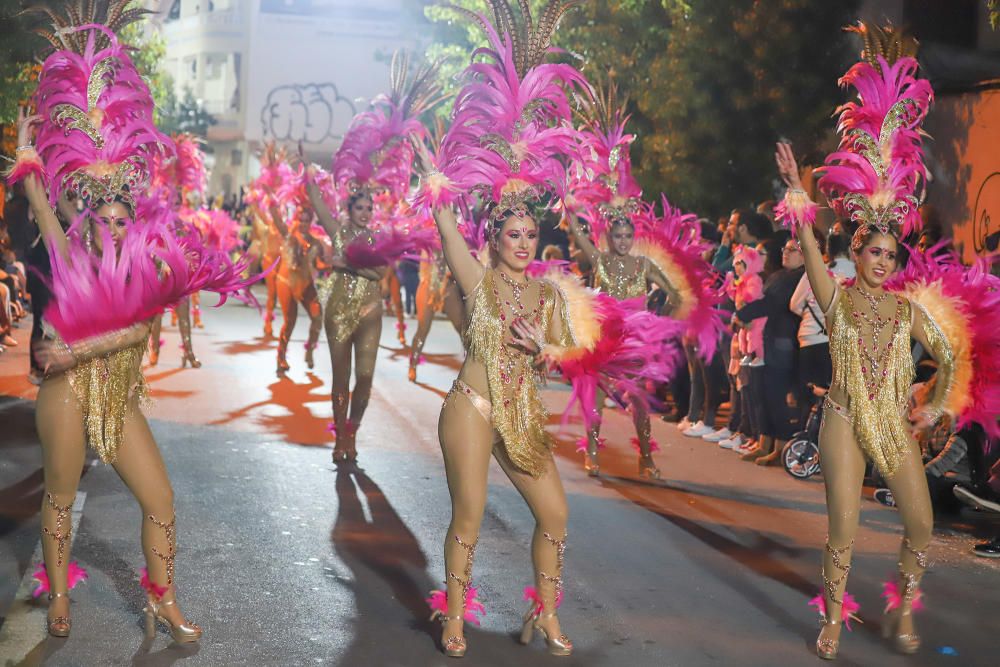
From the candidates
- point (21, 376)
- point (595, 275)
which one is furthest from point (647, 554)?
point (21, 376)

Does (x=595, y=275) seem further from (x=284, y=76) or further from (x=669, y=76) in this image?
(x=284, y=76)

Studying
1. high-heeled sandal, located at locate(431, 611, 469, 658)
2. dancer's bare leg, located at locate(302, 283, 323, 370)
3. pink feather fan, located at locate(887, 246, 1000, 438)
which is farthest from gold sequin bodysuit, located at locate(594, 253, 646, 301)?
dancer's bare leg, located at locate(302, 283, 323, 370)

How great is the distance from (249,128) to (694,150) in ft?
102

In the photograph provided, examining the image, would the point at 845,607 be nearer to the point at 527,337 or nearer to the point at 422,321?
the point at 527,337

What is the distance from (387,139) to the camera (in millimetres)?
10078

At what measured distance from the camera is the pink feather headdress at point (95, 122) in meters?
5.61

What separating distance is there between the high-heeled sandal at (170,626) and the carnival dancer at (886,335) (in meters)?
2.84

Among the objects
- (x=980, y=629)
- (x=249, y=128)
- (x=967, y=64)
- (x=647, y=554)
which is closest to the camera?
(x=980, y=629)

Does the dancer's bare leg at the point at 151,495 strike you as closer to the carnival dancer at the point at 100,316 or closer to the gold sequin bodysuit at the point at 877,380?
the carnival dancer at the point at 100,316

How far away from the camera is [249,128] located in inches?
1748

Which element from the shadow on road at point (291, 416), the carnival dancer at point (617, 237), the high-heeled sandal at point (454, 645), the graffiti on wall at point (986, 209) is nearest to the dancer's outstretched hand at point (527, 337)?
the high-heeled sandal at point (454, 645)

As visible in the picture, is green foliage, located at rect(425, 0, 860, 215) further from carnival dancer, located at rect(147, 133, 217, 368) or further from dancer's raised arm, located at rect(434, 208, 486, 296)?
dancer's raised arm, located at rect(434, 208, 486, 296)

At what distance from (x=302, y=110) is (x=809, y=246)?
135ft

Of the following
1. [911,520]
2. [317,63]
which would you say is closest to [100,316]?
[911,520]
